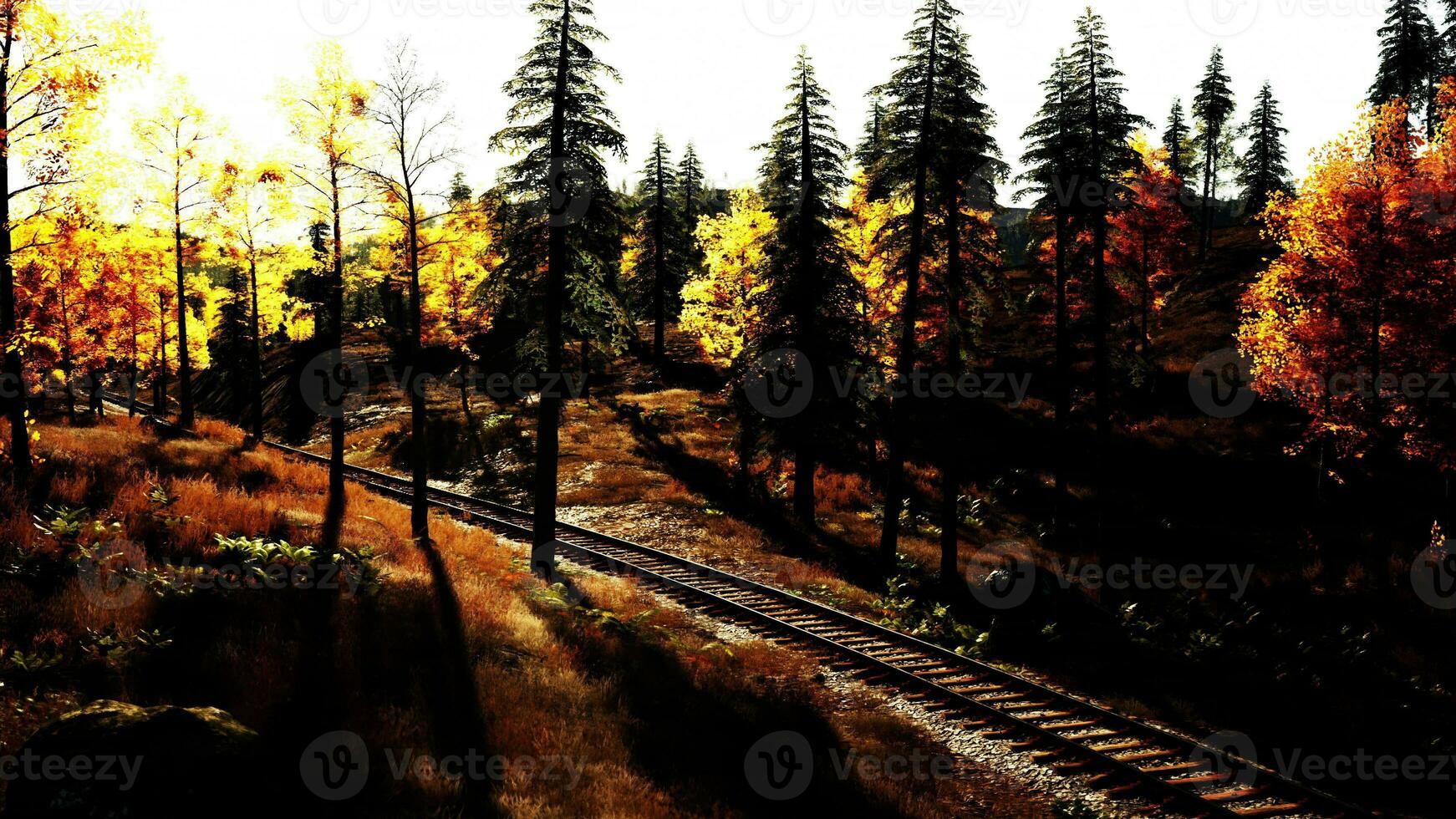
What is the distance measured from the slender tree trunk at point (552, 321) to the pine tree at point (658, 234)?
3728 cm

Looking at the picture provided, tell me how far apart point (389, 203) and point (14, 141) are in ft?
25.6

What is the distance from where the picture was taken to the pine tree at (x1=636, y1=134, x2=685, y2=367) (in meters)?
54.2

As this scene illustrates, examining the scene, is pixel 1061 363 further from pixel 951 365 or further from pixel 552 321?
pixel 552 321

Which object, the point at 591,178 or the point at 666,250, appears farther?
the point at 666,250

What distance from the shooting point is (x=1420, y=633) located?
60.4 feet

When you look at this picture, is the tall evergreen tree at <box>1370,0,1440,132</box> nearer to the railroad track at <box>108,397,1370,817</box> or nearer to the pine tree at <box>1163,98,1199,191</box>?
the pine tree at <box>1163,98,1199,191</box>

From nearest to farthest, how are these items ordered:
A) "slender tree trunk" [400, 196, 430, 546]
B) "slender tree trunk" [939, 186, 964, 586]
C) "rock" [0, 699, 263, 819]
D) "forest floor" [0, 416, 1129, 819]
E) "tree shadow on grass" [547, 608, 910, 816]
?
"rock" [0, 699, 263, 819], "forest floor" [0, 416, 1129, 819], "tree shadow on grass" [547, 608, 910, 816], "slender tree trunk" [400, 196, 430, 546], "slender tree trunk" [939, 186, 964, 586]

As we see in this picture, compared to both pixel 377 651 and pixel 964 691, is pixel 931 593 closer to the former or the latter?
pixel 964 691

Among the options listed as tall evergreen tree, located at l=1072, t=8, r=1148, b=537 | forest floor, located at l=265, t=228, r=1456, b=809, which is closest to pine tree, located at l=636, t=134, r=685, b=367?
forest floor, located at l=265, t=228, r=1456, b=809

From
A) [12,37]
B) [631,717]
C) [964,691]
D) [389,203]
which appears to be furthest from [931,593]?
[12,37]

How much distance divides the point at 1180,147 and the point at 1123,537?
5228 centimetres

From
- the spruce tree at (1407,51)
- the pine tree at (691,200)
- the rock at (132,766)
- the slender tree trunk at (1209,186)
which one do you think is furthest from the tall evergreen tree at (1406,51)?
the rock at (132,766)

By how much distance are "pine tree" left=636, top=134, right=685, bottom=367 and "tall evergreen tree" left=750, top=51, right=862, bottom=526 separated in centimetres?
3207

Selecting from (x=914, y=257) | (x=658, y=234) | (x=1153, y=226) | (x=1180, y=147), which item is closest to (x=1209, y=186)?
(x=1180, y=147)
